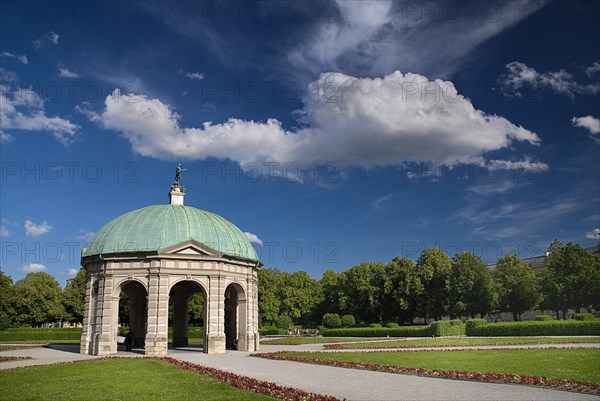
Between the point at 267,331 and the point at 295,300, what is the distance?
1005 inches

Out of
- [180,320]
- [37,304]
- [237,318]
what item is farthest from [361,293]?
[37,304]

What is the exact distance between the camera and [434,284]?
77.2 metres

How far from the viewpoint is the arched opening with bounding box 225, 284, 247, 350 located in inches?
1543

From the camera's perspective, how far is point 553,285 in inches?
2886

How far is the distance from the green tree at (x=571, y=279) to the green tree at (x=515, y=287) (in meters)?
1.90

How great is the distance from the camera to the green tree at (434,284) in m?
76.1

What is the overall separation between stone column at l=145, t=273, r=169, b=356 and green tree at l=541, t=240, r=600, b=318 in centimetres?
6096

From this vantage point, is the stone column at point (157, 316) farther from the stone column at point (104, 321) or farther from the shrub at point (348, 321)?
the shrub at point (348, 321)

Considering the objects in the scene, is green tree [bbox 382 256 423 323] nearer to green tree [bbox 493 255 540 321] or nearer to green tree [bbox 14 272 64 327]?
green tree [bbox 493 255 540 321]

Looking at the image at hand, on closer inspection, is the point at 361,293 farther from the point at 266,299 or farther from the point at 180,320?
the point at 180,320

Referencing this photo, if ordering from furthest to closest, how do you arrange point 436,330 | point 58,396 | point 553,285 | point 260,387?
1. point 553,285
2. point 436,330
3. point 260,387
4. point 58,396

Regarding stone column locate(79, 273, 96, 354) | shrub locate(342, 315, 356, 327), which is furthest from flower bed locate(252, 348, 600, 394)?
shrub locate(342, 315, 356, 327)

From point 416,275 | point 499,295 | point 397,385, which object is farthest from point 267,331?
point 397,385

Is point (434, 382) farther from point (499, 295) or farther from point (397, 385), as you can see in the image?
point (499, 295)
